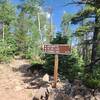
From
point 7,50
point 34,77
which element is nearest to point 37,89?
point 34,77

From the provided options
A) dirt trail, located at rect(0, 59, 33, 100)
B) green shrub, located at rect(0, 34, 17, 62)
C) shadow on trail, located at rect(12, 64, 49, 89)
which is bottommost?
dirt trail, located at rect(0, 59, 33, 100)

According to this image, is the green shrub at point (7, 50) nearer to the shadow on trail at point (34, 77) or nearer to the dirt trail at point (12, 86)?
the dirt trail at point (12, 86)

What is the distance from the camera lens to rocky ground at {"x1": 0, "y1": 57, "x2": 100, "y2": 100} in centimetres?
1013

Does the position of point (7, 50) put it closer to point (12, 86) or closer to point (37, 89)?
point (12, 86)

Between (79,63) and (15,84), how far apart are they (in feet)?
13.8

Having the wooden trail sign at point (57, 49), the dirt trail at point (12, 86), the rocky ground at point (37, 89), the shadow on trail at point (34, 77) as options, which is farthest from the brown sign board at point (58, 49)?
the dirt trail at point (12, 86)

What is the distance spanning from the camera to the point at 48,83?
485 inches

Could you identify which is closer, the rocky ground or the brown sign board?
the rocky ground

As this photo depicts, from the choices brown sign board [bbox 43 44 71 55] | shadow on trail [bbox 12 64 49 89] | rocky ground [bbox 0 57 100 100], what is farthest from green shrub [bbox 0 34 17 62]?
brown sign board [bbox 43 44 71 55]

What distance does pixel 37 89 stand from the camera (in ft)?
39.5

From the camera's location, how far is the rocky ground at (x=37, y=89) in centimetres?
1013

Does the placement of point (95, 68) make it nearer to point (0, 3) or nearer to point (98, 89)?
point (98, 89)

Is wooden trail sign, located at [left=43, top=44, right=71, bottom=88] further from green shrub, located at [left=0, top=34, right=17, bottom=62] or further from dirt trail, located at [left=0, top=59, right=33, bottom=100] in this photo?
green shrub, located at [left=0, top=34, right=17, bottom=62]

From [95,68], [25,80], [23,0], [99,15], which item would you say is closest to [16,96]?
[25,80]
